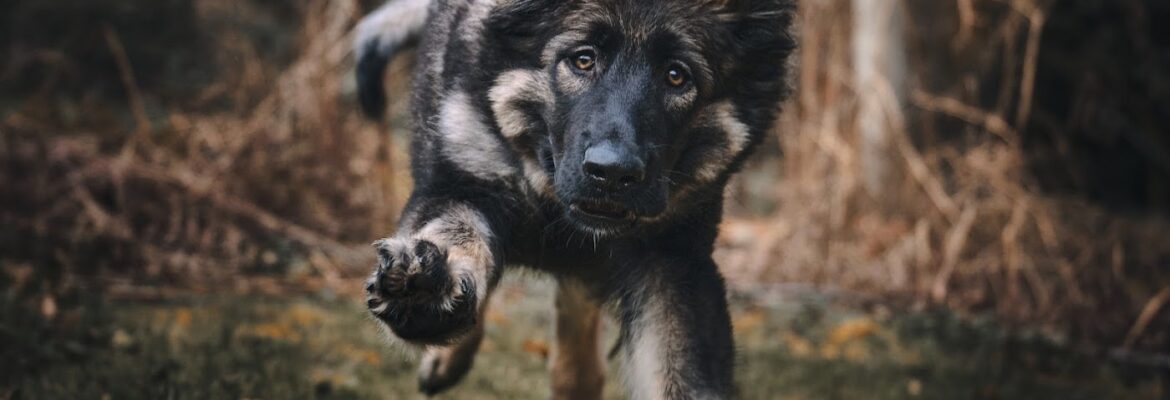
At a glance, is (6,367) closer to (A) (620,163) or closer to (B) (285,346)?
(B) (285,346)

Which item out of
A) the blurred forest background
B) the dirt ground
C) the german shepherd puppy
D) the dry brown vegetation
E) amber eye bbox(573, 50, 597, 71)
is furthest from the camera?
the dry brown vegetation

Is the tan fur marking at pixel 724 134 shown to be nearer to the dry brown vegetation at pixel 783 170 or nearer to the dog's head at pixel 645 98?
the dog's head at pixel 645 98

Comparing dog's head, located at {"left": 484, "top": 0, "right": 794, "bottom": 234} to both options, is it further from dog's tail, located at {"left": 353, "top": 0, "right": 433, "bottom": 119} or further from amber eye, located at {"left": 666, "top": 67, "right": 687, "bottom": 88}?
dog's tail, located at {"left": 353, "top": 0, "right": 433, "bottom": 119}

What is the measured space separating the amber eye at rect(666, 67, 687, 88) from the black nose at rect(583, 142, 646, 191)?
35cm

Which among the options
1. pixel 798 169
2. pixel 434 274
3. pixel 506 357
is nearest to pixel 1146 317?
pixel 798 169

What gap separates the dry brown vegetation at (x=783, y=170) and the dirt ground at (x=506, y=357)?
412 mm

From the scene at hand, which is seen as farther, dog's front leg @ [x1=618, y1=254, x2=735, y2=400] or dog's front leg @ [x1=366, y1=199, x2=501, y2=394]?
dog's front leg @ [x1=618, y1=254, x2=735, y2=400]

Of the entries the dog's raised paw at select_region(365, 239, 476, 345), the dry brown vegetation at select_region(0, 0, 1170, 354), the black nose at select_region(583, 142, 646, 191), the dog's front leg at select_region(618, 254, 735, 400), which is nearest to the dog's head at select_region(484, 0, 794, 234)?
the black nose at select_region(583, 142, 646, 191)

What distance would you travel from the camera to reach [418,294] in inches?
105

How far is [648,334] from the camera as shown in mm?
3086

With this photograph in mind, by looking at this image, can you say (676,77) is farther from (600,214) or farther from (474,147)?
(474,147)

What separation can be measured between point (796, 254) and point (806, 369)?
2.21 m

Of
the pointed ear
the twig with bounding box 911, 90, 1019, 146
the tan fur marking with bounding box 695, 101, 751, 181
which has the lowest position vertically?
the twig with bounding box 911, 90, 1019, 146

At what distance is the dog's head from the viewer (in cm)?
292
